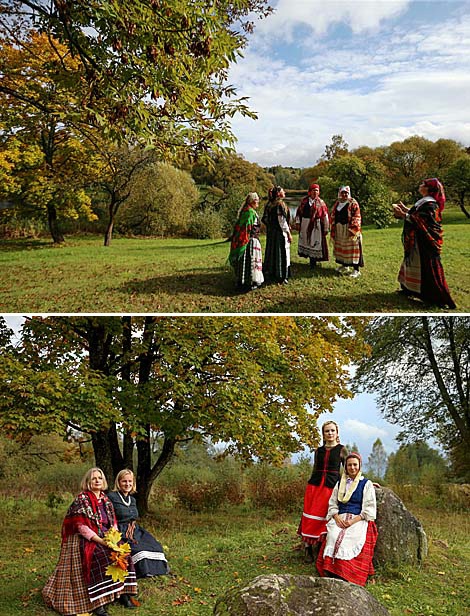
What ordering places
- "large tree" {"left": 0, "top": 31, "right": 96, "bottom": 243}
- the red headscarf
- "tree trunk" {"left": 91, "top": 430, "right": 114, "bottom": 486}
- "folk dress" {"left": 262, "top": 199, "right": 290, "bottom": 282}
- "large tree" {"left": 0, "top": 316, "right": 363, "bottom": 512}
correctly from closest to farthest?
the red headscarf < "large tree" {"left": 0, "top": 316, "right": 363, "bottom": 512} < "folk dress" {"left": 262, "top": 199, "right": 290, "bottom": 282} < "tree trunk" {"left": 91, "top": 430, "right": 114, "bottom": 486} < "large tree" {"left": 0, "top": 31, "right": 96, "bottom": 243}

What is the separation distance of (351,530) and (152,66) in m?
7.02

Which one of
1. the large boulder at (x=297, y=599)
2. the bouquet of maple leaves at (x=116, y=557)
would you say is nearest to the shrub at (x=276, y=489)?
the bouquet of maple leaves at (x=116, y=557)

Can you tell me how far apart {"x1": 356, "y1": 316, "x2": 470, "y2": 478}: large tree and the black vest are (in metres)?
9.64

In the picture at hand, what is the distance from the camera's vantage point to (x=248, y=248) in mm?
9766

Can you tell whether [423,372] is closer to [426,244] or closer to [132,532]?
[426,244]

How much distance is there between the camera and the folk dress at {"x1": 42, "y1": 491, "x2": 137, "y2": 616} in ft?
19.5

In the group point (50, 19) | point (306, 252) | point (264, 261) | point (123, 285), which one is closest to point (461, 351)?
point (306, 252)

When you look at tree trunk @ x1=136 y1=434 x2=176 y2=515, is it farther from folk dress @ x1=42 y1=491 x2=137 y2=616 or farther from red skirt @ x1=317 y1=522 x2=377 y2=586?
red skirt @ x1=317 y1=522 x2=377 y2=586

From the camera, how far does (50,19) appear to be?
9820 millimetres

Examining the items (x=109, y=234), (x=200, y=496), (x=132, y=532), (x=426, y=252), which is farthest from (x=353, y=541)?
(x=109, y=234)

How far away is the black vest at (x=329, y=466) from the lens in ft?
24.1

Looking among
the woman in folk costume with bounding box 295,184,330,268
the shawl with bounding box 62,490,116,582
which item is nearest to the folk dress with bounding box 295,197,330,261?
the woman in folk costume with bounding box 295,184,330,268

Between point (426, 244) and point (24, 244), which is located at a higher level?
point (24, 244)

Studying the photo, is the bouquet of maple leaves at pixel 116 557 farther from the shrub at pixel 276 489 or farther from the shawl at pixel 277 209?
the shrub at pixel 276 489
